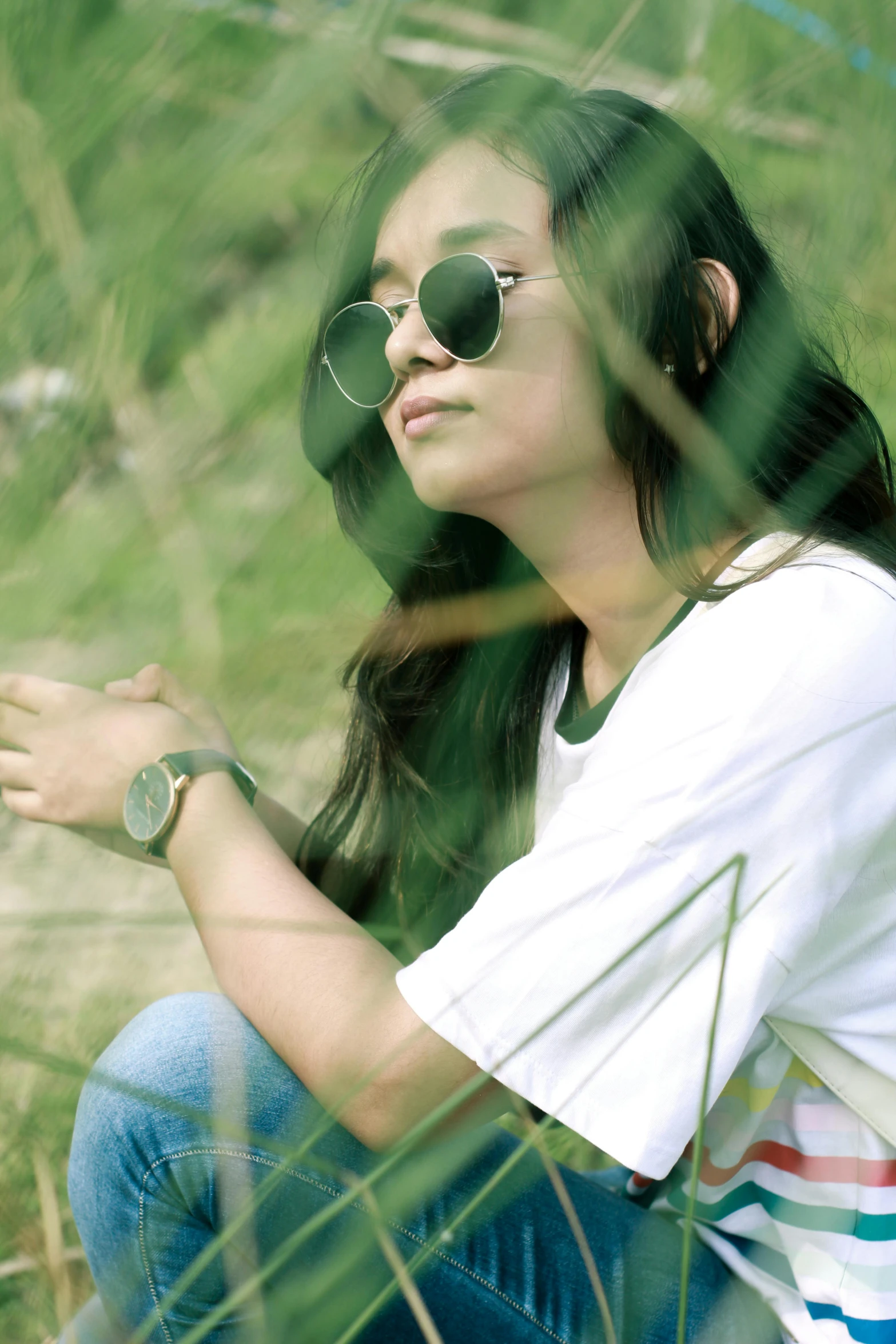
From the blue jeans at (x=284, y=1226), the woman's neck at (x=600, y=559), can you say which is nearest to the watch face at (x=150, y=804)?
the blue jeans at (x=284, y=1226)

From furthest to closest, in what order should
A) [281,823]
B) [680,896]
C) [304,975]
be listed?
[281,823]
[304,975]
[680,896]

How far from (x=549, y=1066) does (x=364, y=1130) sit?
0.16 metres

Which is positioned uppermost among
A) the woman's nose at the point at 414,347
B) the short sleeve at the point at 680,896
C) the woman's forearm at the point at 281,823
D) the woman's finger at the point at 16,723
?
the woman's nose at the point at 414,347

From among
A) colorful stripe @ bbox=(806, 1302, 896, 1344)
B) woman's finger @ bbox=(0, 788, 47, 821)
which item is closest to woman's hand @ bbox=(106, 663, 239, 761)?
woman's finger @ bbox=(0, 788, 47, 821)

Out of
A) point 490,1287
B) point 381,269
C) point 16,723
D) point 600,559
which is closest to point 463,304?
point 381,269

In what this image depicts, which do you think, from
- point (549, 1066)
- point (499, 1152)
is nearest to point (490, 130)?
point (549, 1066)

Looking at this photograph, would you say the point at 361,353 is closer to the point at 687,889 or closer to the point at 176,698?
the point at 176,698

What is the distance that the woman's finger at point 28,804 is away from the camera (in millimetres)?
928

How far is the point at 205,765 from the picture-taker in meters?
0.90

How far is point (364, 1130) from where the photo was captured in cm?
76

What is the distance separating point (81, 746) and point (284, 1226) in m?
0.40

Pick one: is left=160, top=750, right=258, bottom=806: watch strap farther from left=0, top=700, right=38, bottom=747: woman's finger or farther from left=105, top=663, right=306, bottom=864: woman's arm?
left=0, top=700, right=38, bottom=747: woman's finger

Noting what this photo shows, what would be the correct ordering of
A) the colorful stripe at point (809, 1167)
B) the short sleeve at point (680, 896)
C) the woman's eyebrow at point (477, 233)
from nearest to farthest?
the short sleeve at point (680, 896), the colorful stripe at point (809, 1167), the woman's eyebrow at point (477, 233)

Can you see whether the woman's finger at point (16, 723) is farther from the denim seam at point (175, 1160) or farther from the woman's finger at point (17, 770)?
the denim seam at point (175, 1160)
